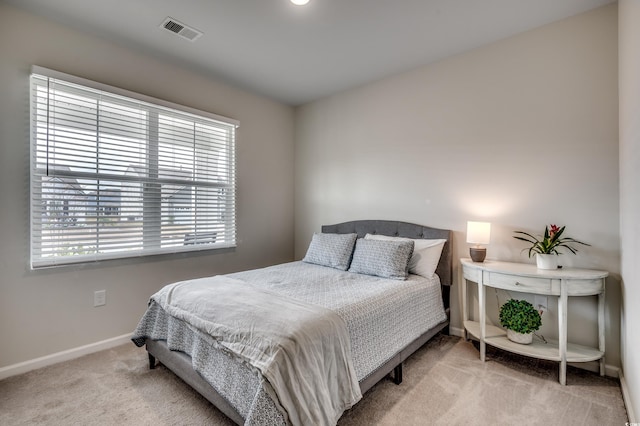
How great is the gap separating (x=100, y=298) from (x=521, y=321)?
11.3ft

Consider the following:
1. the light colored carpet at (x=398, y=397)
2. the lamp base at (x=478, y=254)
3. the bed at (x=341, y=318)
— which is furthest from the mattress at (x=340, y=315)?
the lamp base at (x=478, y=254)

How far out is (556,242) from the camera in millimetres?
2266

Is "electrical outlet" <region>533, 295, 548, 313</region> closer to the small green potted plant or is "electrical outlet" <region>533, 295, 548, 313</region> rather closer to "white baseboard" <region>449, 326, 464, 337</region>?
the small green potted plant

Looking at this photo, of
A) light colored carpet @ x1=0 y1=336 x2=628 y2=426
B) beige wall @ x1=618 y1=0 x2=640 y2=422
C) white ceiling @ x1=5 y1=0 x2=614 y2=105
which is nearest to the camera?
beige wall @ x1=618 y1=0 x2=640 y2=422

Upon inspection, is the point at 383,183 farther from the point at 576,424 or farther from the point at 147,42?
the point at 147,42

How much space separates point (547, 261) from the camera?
2227mm

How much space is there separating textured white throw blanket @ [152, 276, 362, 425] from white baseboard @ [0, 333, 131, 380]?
121 cm

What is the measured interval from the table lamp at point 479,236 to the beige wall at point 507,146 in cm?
25

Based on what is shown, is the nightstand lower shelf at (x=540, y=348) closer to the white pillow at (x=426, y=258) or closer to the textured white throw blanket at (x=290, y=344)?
the white pillow at (x=426, y=258)

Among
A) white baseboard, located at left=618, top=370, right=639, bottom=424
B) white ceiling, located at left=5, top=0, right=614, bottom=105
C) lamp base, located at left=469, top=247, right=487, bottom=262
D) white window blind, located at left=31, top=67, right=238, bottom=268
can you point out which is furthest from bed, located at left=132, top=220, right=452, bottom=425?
white ceiling, located at left=5, top=0, right=614, bottom=105

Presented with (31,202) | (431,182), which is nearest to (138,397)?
(31,202)

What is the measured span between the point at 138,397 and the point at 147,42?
2.79m

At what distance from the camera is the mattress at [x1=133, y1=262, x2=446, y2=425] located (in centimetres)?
146

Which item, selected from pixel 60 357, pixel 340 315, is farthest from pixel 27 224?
pixel 340 315
